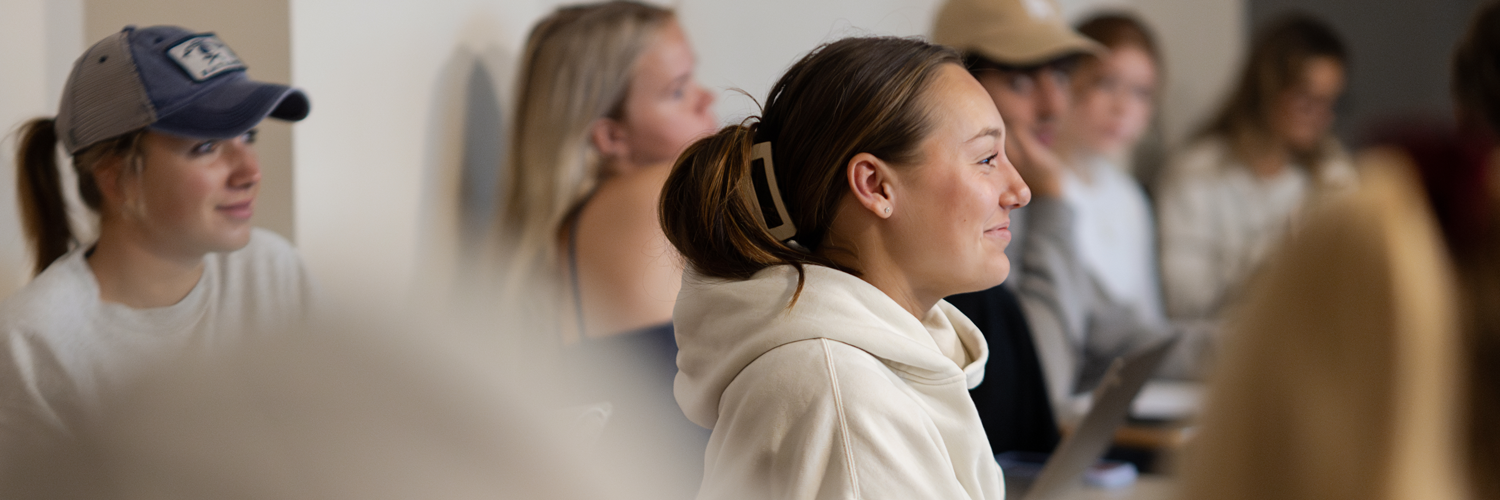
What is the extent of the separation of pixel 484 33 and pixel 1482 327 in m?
1.79

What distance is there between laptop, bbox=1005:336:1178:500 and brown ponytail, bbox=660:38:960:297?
427 mm

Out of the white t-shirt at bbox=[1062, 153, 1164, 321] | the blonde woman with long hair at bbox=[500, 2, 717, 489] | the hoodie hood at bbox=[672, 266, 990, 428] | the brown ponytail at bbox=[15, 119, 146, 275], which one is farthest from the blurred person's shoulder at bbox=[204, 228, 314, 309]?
the white t-shirt at bbox=[1062, 153, 1164, 321]

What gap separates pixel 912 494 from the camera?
78 centimetres

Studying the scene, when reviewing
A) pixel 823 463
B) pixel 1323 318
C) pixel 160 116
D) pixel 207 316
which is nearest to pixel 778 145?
pixel 823 463

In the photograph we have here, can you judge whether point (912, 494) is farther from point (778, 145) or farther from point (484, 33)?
point (484, 33)

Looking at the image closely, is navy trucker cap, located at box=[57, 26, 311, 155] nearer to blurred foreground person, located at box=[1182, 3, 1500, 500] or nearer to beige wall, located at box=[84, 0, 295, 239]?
beige wall, located at box=[84, 0, 295, 239]

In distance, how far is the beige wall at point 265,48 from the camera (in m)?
1.37

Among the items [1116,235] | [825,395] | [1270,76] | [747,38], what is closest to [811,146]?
[825,395]

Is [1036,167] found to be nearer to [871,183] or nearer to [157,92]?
[871,183]

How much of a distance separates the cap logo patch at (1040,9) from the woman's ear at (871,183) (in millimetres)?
1392

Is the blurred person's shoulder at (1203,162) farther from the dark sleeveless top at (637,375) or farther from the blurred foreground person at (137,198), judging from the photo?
the blurred foreground person at (137,198)

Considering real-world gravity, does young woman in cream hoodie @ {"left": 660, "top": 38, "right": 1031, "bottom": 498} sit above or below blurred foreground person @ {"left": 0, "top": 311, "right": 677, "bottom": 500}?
below

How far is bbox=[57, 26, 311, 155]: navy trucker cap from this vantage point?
98cm

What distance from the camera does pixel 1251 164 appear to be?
339cm
